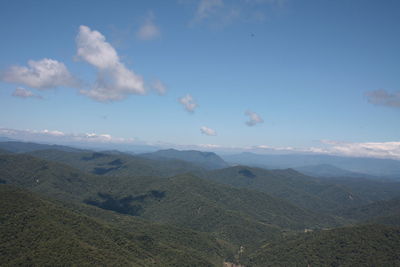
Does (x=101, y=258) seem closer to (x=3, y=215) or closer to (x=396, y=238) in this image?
(x=3, y=215)

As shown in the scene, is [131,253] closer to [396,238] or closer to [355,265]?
[355,265]

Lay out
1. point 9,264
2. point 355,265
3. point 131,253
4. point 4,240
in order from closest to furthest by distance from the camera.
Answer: point 9,264 → point 4,240 → point 131,253 → point 355,265

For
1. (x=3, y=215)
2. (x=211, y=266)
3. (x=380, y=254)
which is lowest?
(x=211, y=266)

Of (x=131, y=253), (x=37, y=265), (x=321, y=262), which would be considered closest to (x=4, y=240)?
(x=37, y=265)

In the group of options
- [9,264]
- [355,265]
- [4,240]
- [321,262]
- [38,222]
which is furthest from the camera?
[321,262]

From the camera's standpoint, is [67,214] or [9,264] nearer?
[9,264]

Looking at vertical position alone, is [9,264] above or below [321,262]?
above
